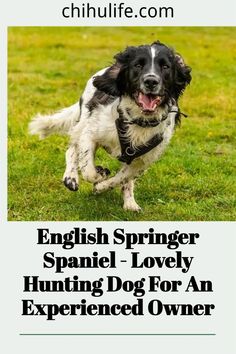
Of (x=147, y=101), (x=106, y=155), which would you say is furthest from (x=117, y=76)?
(x=106, y=155)

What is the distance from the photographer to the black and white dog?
20.9 feet

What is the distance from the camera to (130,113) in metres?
6.73

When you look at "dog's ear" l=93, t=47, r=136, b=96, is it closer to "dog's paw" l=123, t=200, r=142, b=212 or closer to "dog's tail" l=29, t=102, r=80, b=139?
"dog's tail" l=29, t=102, r=80, b=139

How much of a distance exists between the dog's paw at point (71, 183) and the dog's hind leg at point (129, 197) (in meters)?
0.46

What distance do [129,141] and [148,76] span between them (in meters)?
0.87

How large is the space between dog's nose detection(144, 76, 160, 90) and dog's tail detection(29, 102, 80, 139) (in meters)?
1.87

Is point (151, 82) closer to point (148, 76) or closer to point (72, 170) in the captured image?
point (148, 76)

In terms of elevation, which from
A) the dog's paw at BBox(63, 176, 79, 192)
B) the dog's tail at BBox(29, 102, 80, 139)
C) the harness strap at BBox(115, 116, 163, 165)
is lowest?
the dog's paw at BBox(63, 176, 79, 192)

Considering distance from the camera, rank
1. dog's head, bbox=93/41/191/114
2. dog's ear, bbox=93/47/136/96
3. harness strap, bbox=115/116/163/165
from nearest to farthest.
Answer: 1. dog's head, bbox=93/41/191/114
2. dog's ear, bbox=93/47/136/96
3. harness strap, bbox=115/116/163/165

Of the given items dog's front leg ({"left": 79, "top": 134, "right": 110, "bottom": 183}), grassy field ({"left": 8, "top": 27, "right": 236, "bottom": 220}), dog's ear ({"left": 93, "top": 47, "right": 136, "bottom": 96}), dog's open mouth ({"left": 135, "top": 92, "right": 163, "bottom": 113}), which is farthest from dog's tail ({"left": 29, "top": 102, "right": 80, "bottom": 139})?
dog's open mouth ({"left": 135, "top": 92, "right": 163, "bottom": 113})

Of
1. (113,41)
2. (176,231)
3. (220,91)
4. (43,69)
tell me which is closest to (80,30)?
(113,41)

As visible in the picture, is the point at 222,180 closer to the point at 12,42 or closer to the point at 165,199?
the point at 165,199

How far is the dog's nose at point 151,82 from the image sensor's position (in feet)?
20.2

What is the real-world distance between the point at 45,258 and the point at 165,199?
7.66 feet
